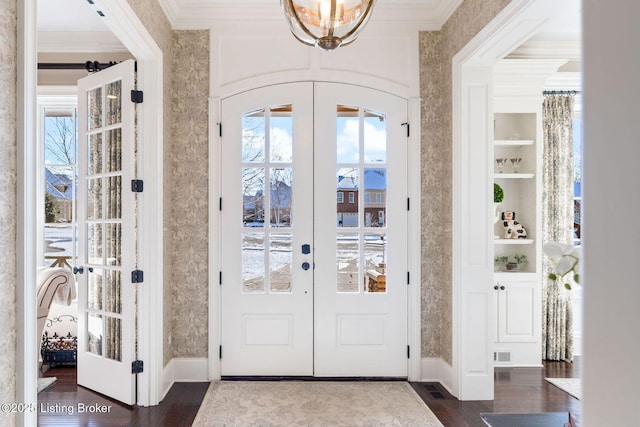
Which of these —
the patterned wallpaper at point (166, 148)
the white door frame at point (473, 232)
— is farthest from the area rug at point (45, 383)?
the white door frame at point (473, 232)

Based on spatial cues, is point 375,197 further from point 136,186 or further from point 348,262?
point 136,186

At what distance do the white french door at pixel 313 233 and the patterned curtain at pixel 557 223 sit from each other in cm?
152

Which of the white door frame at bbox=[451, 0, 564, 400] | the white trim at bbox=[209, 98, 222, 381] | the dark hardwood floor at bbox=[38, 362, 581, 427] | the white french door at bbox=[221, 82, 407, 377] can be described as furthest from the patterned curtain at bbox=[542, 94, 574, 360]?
the white trim at bbox=[209, 98, 222, 381]

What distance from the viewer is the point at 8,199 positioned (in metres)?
1.33

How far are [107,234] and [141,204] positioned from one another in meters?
0.40

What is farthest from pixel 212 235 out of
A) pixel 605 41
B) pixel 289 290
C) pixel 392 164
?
pixel 605 41

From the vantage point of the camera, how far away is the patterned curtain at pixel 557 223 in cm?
389

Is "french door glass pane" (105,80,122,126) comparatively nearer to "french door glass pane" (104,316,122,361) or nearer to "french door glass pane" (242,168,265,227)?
"french door glass pane" (242,168,265,227)

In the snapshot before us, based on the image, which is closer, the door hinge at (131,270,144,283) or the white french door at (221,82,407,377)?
the door hinge at (131,270,144,283)

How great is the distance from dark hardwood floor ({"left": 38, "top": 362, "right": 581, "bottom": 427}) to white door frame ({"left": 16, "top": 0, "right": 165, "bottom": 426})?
179mm

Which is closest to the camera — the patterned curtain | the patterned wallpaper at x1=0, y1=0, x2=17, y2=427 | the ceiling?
the patterned wallpaper at x1=0, y1=0, x2=17, y2=427

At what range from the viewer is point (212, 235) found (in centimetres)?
340

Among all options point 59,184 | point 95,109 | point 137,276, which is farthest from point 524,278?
point 59,184

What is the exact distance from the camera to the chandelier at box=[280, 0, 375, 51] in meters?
1.53
